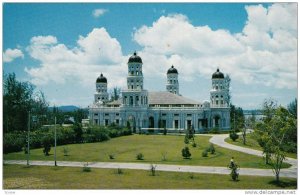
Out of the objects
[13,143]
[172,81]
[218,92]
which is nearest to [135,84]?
[218,92]

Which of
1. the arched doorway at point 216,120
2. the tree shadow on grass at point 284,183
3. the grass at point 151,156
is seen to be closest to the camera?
the tree shadow on grass at point 284,183

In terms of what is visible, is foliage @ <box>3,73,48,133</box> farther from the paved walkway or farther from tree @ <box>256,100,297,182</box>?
tree @ <box>256,100,297,182</box>

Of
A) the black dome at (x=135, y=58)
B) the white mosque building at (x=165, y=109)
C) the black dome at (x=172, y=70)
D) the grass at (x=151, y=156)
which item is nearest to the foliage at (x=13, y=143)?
the grass at (x=151, y=156)

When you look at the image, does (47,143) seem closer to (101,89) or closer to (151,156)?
(151,156)

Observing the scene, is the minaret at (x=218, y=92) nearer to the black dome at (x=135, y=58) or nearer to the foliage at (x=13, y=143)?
the black dome at (x=135, y=58)

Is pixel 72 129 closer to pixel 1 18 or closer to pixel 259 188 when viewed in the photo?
pixel 1 18

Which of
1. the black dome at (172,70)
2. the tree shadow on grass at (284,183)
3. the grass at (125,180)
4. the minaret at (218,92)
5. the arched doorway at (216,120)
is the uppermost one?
the black dome at (172,70)
